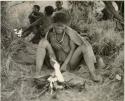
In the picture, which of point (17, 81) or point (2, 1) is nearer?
point (17, 81)

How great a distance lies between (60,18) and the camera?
855 centimetres

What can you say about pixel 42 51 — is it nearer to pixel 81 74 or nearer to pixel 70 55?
pixel 70 55

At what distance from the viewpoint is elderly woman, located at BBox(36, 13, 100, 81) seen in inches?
334

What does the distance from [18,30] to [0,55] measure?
46 cm

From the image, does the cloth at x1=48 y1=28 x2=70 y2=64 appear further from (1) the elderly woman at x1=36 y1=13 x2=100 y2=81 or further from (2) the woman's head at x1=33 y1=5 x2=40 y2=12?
(2) the woman's head at x1=33 y1=5 x2=40 y2=12

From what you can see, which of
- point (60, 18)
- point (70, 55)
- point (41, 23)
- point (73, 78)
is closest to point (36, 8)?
point (41, 23)

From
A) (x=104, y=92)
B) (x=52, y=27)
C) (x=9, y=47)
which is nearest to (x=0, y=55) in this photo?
(x=9, y=47)

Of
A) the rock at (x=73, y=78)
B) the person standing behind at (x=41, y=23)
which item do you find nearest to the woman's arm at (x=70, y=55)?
the rock at (x=73, y=78)

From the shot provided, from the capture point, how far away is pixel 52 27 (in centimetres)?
855

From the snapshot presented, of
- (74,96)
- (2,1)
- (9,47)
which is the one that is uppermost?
(2,1)

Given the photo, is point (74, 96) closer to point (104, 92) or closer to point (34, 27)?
point (104, 92)

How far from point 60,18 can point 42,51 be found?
1.60 feet

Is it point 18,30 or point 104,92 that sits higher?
point 18,30

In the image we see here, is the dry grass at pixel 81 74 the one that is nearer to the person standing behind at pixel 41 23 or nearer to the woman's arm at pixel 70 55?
the person standing behind at pixel 41 23
